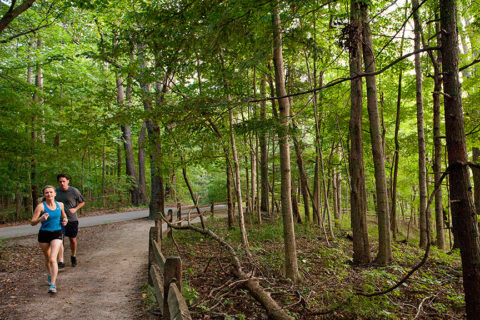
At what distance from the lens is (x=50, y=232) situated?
17.9 ft

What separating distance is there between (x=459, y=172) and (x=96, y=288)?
21.1 ft

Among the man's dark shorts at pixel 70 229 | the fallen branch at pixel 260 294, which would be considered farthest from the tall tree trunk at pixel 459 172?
the man's dark shorts at pixel 70 229

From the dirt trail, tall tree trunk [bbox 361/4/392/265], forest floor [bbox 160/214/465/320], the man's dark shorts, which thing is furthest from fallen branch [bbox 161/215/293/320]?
the man's dark shorts

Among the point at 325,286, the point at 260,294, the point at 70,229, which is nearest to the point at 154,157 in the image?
the point at 70,229

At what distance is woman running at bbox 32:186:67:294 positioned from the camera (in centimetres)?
529

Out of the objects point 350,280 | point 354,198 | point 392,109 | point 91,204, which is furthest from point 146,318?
point 91,204

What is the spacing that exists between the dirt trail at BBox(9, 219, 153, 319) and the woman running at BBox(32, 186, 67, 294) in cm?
45

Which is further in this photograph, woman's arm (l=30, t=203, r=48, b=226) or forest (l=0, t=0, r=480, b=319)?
woman's arm (l=30, t=203, r=48, b=226)

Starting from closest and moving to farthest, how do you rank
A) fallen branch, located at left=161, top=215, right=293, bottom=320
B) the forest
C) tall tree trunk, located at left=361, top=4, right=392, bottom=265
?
1. the forest
2. fallen branch, located at left=161, top=215, right=293, bottom=320
3. tall tree trunk, located at left=361, top=4, right=392, bottom=265

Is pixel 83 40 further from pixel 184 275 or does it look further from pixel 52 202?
pixel 184 275

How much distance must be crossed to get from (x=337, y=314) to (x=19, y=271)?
725 centimetres

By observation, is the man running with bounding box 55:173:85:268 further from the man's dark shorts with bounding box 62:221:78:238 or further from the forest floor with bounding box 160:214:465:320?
the forest floor with bounding box 160:214:465:320

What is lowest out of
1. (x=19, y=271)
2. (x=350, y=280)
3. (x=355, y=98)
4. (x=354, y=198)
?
(x=350, y=280)

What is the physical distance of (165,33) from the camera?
223 inches
